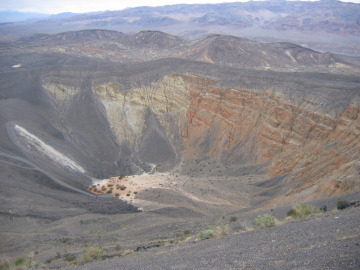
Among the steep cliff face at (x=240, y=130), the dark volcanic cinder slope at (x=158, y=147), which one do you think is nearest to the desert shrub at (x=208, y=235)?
the dark volcanic cinder slope at (x=158, y=147)

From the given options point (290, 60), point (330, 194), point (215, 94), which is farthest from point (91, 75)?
point (290, 60)

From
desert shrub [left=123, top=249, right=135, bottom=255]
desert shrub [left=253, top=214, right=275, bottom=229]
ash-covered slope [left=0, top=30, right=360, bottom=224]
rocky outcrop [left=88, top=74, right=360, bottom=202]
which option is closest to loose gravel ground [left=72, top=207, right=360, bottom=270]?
desert shrub [left=253, top=214, right=275, bottom=229]

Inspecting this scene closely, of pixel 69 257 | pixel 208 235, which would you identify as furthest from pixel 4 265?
pixel 208 235

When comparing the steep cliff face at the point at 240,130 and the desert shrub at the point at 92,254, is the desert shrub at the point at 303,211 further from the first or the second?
the desert shrub at the point at 92,254

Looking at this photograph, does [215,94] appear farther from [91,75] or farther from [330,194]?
[330,194]

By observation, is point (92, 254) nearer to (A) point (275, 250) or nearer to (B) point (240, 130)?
(A) point (275, 250)
